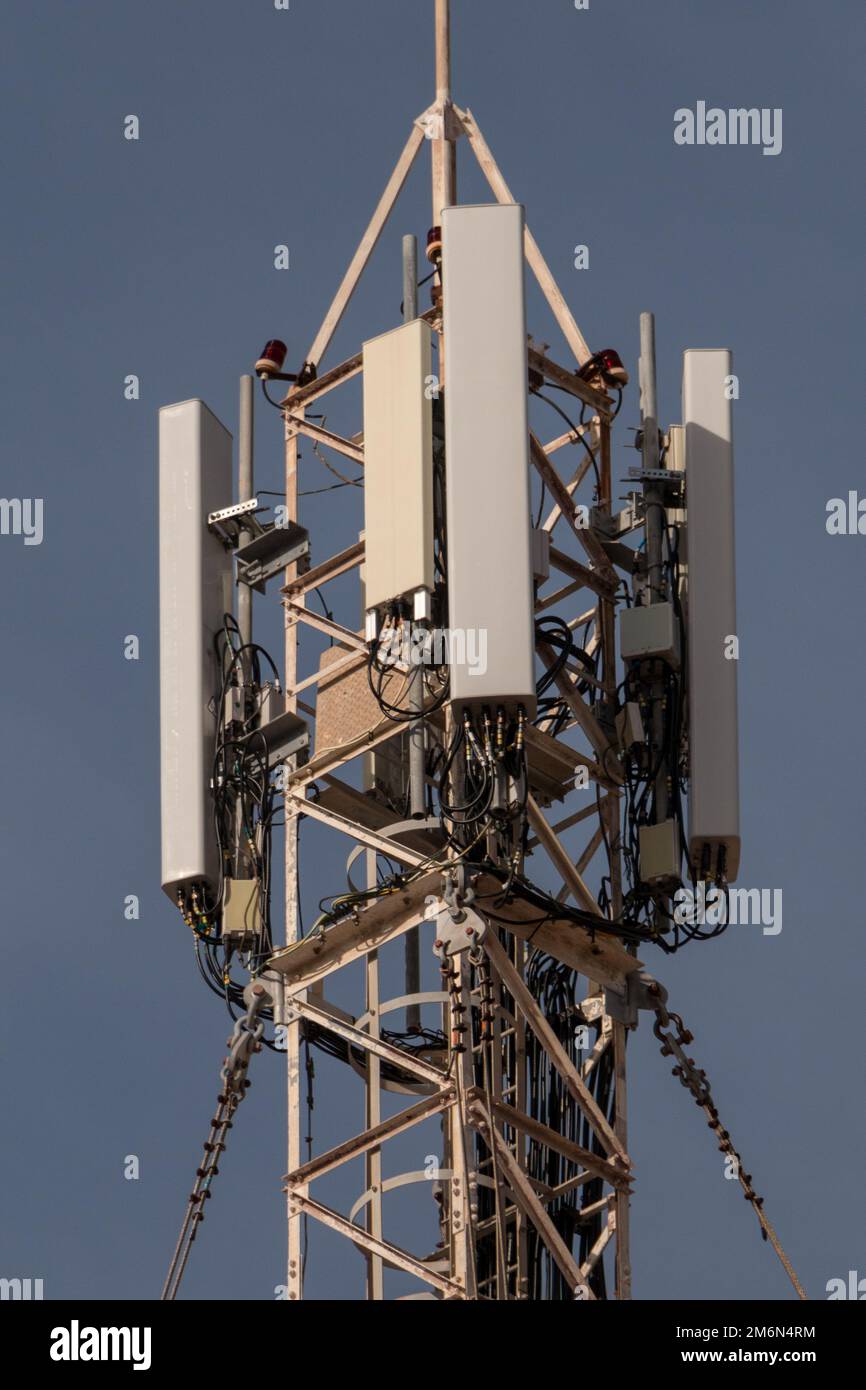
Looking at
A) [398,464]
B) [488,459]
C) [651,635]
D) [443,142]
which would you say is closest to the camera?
[488,459]

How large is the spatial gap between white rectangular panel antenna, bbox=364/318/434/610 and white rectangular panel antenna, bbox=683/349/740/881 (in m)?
3.55

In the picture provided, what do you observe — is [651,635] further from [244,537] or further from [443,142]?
[443,142]

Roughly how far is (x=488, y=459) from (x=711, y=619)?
4.00 m

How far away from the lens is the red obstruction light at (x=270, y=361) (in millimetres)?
48312

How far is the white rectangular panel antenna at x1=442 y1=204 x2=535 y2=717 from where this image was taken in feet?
143

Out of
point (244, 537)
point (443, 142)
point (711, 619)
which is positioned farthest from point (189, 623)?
point (443, 142)

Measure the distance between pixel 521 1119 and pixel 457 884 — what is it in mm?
2466

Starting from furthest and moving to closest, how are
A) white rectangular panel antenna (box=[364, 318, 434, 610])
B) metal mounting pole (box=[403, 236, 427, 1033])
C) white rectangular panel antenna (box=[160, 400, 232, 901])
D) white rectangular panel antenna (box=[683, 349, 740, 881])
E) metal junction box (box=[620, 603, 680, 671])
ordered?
metal junction box (box=[620, 603, 680, 671]), white rectangular panel antenna (box=[160, 400, 232, 901]), white rectangular panel antenna (box=[683, 349, 740, 881]), metal mounting pole (box=[403, 236, 427, 1033]), white rectangular panel antenna (box=[364, 318, 434, 610])

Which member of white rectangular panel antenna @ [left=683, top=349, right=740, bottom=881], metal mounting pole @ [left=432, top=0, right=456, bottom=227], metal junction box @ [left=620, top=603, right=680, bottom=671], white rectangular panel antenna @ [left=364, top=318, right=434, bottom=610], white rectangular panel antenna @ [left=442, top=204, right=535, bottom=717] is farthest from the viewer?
metal mounting pole @ [left=432, top=0, right=456, bottom=227]

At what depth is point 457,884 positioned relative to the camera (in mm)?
44000

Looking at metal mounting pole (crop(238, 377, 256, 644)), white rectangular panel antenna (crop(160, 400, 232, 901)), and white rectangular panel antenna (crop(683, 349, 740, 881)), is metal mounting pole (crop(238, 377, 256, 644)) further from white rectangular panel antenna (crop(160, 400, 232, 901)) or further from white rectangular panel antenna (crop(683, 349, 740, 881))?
white rectangular panel antenna (crop(683, 349, 740, 881))

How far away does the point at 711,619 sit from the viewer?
46.9 metres

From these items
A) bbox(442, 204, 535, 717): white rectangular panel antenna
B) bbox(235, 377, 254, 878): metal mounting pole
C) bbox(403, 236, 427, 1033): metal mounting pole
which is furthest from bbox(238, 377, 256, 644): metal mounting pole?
bbox(442, 204, 535, 717): white rectangular panel antenna
